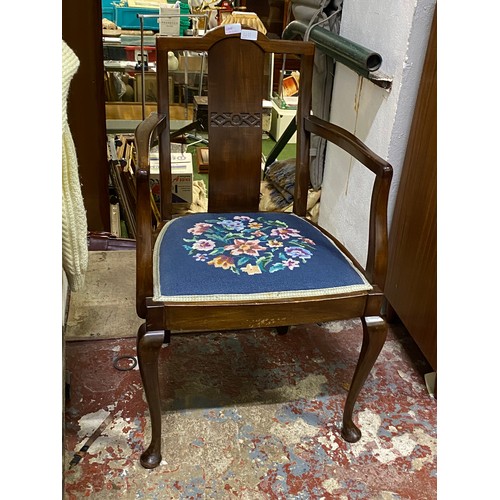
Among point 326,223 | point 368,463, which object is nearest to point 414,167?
point 326,223

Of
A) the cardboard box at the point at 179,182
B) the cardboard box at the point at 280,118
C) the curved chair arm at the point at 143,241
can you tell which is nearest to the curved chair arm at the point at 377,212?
the curved chair arm at the point at 143,241

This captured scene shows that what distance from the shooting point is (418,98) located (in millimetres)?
1584

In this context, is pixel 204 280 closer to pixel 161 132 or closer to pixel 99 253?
pixel 161 132

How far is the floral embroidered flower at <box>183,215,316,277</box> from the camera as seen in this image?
1231mm

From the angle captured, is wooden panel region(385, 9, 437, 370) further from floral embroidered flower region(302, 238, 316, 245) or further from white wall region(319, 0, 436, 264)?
floral embroidered flower region(302, 238, 316, 245)

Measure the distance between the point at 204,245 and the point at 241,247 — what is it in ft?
0.29

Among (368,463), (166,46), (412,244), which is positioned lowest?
(368,463)

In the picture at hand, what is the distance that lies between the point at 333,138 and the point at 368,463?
81 centimetres

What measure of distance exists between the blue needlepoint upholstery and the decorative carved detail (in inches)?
10.5

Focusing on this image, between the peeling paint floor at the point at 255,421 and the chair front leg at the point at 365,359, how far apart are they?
32 millimetres

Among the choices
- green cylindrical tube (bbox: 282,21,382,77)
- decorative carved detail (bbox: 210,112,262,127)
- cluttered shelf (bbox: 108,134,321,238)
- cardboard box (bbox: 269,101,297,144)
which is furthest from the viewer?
cardboard box (bbox: 269,101,297,144)

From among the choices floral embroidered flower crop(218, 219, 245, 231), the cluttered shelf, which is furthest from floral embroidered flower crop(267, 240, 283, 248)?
the cluttered shelf

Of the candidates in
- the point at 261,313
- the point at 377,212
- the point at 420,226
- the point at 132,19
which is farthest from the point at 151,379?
the point at 132,19

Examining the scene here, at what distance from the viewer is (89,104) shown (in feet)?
6.95
